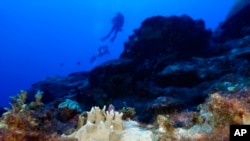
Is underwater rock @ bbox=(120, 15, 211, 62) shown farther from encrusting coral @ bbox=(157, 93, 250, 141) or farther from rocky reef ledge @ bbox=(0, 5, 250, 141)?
encrusting coral @ bbox=(157, 93, 250, 141)

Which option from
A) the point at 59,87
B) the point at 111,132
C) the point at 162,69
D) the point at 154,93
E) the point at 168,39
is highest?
the point at 168,39

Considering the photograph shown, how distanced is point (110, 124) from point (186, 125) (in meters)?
1.22

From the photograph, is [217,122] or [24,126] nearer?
[217,122]

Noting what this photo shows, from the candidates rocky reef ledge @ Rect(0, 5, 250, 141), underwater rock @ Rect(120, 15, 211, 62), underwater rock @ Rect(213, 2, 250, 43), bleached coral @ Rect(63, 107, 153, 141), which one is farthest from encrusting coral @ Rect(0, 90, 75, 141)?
underwater rock @ Rect(213, 2, 250, 43)

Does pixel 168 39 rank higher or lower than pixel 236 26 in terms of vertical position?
lower

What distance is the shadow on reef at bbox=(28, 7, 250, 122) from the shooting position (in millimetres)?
13141

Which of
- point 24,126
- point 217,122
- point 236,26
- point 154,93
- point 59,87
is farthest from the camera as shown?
point 236,26

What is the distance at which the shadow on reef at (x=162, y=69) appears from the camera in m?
13.1

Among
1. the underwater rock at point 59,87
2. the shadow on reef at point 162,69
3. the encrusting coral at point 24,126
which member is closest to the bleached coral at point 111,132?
the encrusting coral at point 24,126

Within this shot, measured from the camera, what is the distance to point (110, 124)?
503cm

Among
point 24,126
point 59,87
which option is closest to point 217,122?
point 24,126

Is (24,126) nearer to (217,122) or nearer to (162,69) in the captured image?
(217,122)

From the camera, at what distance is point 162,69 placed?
15047 millimetres

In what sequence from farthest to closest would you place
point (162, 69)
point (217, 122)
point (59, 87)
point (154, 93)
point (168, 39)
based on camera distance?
point (59, 87) < point (168, 39) < point (162, 69) < point (154, 93) < point (217, 122)
